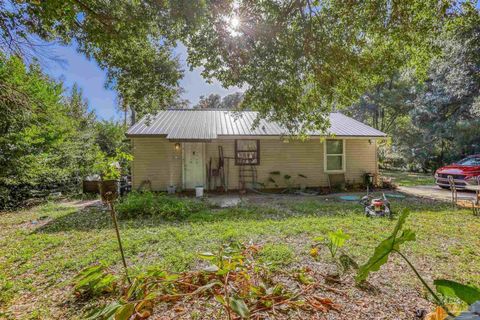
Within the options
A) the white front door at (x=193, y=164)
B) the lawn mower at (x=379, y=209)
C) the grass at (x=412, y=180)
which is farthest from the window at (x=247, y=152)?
the grass at (x=412, y=180)

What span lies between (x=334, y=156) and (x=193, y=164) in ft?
20.0

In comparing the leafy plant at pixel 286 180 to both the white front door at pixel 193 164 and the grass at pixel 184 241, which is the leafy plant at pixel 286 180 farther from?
the grass at pixel 184 241

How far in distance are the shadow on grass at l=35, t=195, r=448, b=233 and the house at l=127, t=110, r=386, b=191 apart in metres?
Answer: 2.79

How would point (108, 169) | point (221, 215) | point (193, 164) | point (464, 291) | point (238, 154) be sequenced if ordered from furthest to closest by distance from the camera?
point (238, 154)
point (193, 164)
point (221, 215)
point (108, 169)
point (464, 291)

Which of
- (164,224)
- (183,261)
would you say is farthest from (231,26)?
(164,224)

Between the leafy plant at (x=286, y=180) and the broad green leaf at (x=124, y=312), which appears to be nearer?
the broad green leaf at (x=124, y=312)

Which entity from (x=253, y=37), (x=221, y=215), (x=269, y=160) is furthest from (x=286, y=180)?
(x=253, y=37)

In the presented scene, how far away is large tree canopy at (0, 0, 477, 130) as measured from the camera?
3873mm

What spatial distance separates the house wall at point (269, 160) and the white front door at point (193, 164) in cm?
24

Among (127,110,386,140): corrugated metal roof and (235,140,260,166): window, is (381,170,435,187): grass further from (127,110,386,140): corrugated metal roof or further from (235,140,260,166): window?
(235,140,260,166): window

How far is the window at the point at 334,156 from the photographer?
36.6 ft

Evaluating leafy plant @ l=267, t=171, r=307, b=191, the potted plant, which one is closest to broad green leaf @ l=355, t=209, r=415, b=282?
the potted plant

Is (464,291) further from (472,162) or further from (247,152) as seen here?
(472,162)

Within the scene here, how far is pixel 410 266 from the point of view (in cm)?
161
